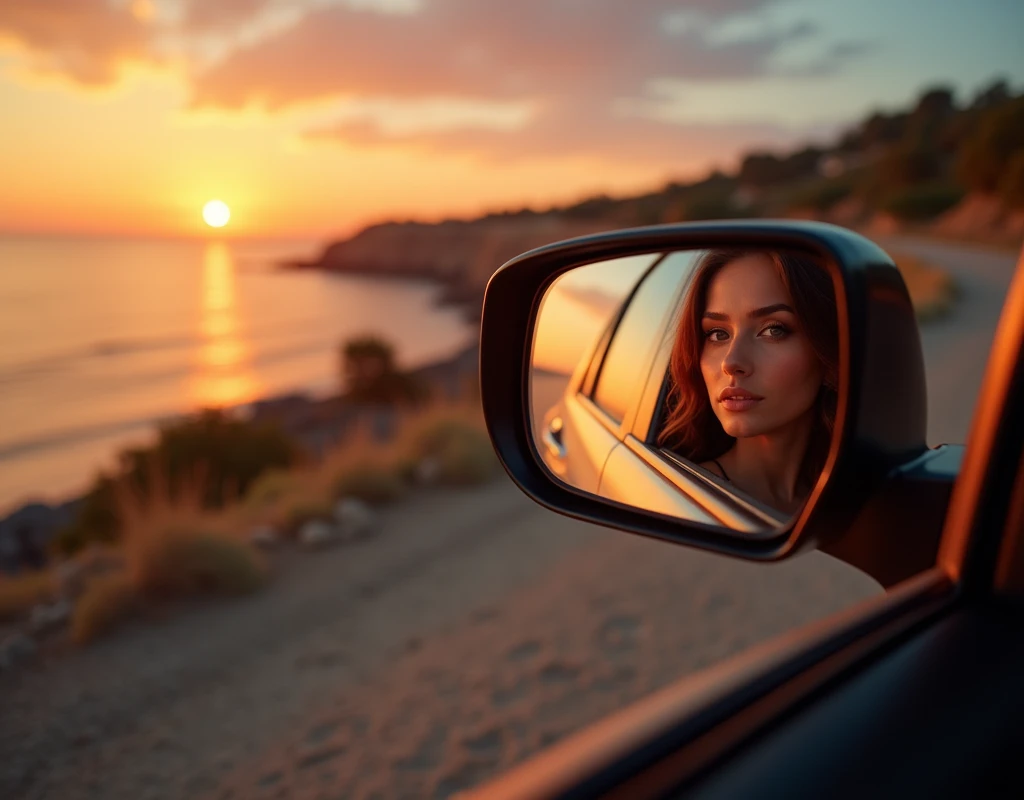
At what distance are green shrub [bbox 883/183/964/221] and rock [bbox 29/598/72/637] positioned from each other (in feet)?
109

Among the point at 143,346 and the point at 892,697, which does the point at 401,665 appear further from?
the point at 143,346

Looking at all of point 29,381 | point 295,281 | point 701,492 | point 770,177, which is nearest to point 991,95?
point 701,492

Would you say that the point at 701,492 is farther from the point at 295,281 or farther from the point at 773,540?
the point at 295,281

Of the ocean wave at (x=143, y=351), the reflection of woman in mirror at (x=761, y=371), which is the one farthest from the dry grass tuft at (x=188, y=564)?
the ocean wave at (x=143, y=351)

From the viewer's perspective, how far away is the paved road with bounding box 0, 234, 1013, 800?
4.16 meters

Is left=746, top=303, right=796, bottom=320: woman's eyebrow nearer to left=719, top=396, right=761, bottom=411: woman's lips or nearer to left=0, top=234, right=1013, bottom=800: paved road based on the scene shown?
left=719, top=396, right=761, bottom=411: woman's lips

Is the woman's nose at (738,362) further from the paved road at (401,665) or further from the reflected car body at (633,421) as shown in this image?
the paved road at (401,665)

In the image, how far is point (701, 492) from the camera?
1517mm

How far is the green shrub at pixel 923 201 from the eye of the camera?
3328cm

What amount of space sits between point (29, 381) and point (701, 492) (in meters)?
30.6

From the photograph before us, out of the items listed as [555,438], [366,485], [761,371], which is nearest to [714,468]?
[761,371]

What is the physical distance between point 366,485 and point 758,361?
8.21 metres

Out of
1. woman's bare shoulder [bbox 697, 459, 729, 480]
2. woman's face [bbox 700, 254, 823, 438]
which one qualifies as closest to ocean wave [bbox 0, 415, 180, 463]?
woman's bare shoulder [bbox 697, 459, 729, 480]

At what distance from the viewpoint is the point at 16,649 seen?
593cm
